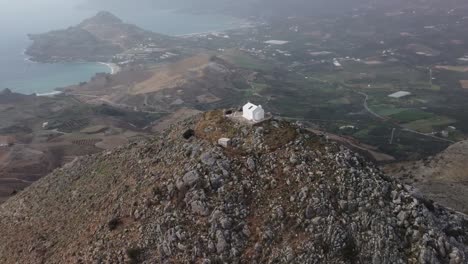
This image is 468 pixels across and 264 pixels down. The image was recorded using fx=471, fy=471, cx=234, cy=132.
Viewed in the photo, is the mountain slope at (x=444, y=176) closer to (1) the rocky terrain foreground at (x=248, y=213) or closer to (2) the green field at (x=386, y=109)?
(1) the rocky terrain foreground at (x=248, y=213)

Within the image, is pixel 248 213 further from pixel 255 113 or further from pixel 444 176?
pixel 444 176

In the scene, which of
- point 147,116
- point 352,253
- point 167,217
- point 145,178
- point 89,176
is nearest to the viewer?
point 352,253

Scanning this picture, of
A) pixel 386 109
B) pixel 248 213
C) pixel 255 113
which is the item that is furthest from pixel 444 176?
pixel 386 109

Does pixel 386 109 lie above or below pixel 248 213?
below

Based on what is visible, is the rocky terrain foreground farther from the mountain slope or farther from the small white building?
the mountain slope

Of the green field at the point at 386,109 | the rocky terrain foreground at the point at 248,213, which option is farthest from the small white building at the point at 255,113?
the green field at the point at 386,109

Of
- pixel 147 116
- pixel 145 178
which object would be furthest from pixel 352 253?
pixel 147 116

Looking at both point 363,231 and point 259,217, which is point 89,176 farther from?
point 363,231

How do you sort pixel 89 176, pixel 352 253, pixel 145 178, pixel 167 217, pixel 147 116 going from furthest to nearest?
pixel 147 116 → pixel 89 176 → pixel 145 178 → pixel 167 217 → pixel 352 253
